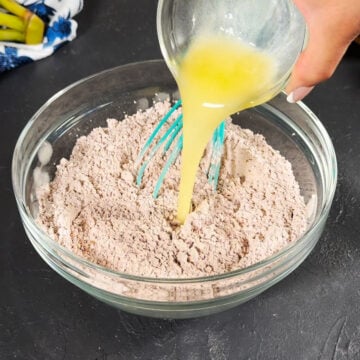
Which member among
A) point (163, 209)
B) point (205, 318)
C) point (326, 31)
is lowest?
point (205, 318)

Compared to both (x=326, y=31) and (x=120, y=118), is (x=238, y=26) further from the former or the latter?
(x=120, y=118)

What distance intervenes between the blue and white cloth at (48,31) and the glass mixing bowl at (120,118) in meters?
0.32

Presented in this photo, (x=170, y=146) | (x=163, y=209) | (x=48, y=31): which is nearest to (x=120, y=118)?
(x=170, y=146)

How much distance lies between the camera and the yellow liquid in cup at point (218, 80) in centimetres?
99

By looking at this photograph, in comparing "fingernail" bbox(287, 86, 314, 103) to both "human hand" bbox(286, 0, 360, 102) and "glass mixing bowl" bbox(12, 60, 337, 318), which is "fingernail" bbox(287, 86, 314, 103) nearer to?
"human hand" bbox(286, 0, 360, 102)

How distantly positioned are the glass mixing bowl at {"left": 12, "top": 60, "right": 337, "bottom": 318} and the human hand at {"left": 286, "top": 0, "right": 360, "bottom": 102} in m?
0.21

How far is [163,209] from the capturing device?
42.8 inches

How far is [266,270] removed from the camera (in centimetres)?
94

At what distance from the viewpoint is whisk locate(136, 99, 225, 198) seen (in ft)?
3.75

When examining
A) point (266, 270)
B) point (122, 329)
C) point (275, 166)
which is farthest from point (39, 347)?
point (275, 166)

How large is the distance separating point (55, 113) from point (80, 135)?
0.22ft

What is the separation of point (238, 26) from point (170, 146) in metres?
0.27

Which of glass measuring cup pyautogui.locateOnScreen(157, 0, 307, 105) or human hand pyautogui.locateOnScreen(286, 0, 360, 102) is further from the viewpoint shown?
glass measuring cup pyautogui.locateOnScreen(157, 0, 307, 105)

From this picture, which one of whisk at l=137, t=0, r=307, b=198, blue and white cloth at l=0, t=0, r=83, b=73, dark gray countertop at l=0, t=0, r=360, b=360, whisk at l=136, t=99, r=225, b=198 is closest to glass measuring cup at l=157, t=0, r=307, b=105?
whisk at l=137, t=0, r=307, b=198
